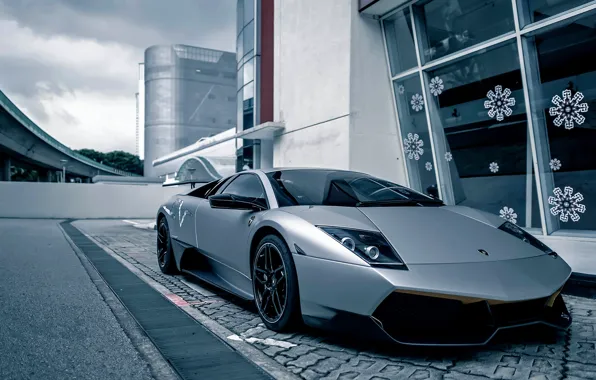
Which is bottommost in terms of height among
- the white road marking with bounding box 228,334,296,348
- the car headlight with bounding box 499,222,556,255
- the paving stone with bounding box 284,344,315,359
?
the paving stone with bounding box 284,344,315,359

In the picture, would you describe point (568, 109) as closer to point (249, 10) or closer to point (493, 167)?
point (493, 167)

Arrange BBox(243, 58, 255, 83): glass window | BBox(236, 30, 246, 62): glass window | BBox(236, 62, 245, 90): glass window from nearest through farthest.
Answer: BBox(243, 58, 255, 83): glass window
BBox(236, 62, 245, 90): glass window
BBox(236, 30, 246, 62): glass window

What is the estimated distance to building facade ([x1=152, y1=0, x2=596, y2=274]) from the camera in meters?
5.99

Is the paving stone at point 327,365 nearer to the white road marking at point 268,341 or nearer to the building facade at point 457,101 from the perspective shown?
the white road marking at point 268,341

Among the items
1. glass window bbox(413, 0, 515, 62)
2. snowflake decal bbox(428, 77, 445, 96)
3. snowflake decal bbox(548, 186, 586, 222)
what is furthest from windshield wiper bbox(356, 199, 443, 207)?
snowflake decal bbox(428, 77, 445, 96)

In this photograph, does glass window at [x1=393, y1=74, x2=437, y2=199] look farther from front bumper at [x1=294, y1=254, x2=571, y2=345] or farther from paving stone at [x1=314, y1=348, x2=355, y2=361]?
paving stone at [x1=314, y1=348, x2=355, y2=361]

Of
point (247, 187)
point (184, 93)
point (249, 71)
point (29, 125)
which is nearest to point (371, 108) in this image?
point (247, 187)

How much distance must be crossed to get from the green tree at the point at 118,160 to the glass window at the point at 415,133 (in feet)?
401

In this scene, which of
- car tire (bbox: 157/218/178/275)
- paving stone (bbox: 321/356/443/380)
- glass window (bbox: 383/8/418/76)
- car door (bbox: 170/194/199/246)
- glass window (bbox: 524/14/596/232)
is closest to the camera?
paving stone (bbox: 321/356/443/380)

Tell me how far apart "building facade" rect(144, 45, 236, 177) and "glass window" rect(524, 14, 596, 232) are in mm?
79918

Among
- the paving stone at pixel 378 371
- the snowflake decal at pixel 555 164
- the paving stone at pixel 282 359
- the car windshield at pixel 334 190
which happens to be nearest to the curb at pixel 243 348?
the paving stone at pixel 282 359

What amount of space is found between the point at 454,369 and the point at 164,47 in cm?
8874

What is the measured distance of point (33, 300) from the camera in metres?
4.27

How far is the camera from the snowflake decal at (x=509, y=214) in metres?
6.83
